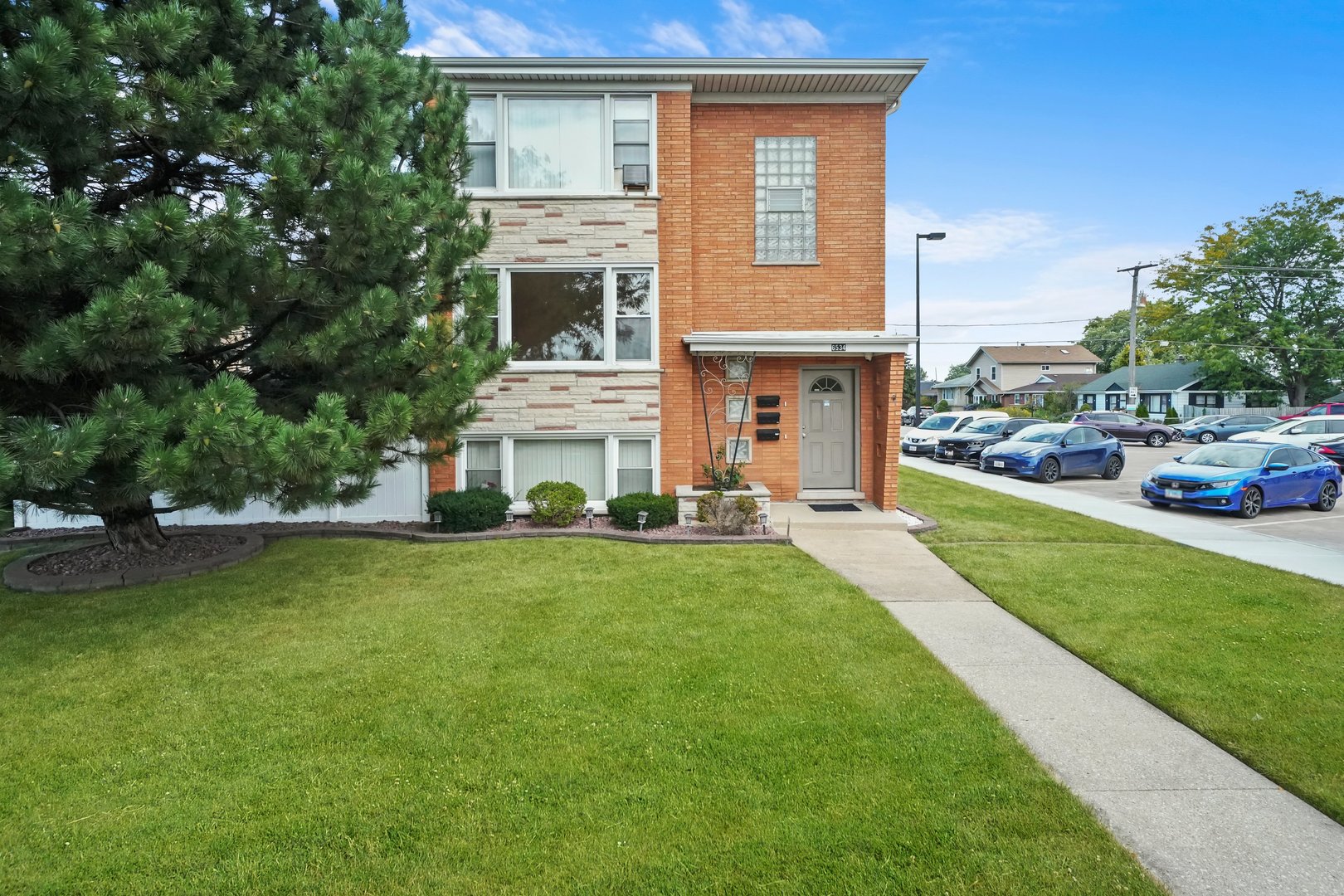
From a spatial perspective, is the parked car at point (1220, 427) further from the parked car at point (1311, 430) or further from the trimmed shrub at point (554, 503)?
the trimmed shrub at point (554, 503)

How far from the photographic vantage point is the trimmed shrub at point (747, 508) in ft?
33.6

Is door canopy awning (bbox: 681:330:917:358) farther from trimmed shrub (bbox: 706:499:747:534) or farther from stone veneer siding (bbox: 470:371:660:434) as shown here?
trimmed shrub (bbox: 706:499:747:534)

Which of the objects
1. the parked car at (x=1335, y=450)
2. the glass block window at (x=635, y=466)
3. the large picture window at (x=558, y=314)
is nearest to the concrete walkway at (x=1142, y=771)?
the glass block window at (x=635, y=466)

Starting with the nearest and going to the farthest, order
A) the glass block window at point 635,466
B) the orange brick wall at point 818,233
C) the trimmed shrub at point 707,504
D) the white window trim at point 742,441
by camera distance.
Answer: the trimmed shrub at point 707,504, the glass block window at point 635,466, the orange brick wall at point 818,233, the white window trim at point 742,441

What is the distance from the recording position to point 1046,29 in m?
17.6

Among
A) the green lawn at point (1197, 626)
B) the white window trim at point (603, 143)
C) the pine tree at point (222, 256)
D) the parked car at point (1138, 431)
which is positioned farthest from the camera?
the parked car at point (1138, 431)

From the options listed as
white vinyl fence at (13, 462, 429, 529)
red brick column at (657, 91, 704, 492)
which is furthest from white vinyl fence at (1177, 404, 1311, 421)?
white vinyl fence at (13, 462, 429, 529)

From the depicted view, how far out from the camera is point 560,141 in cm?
1120

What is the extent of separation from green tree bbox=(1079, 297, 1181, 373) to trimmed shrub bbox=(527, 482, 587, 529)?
43490 millimetres

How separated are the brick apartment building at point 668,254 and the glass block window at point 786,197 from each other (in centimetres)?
3

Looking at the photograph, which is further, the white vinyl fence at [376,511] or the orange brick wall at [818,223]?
the orange brick wall at [818,223]

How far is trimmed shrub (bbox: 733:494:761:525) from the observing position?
33.6 feet

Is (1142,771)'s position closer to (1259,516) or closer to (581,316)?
(581,316)

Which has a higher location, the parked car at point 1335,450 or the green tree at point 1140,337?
the green tree at point 1140,337
